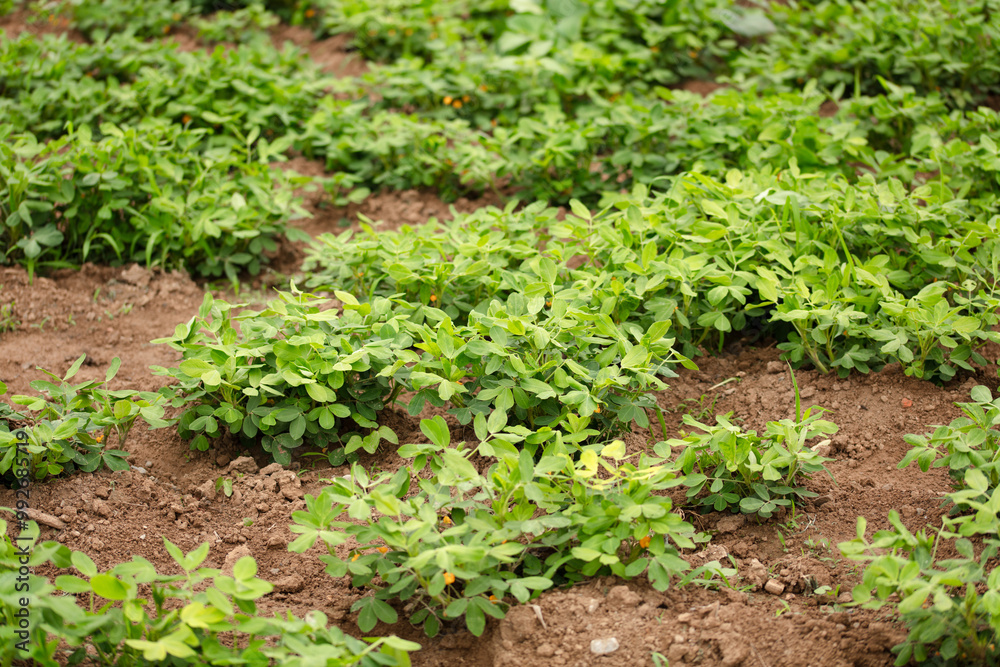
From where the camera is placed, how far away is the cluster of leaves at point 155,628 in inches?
66.4

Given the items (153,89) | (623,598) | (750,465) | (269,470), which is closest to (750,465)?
(750,465)

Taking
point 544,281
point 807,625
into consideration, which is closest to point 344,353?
point 544,281

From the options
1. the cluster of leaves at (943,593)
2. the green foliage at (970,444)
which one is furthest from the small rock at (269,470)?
the green foliage at (970,444)

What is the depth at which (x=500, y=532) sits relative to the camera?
1.97 m

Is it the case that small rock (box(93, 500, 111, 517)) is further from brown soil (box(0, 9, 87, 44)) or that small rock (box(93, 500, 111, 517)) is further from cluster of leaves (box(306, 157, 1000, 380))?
brown soil (box(0, 9, 87, 44))

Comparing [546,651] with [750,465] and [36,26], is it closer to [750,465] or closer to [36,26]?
[750,465]

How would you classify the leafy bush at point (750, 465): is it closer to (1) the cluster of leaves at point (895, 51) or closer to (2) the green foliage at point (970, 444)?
(2) the green foliage at point (970, 444)

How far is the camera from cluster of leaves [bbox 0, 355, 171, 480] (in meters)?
2.31

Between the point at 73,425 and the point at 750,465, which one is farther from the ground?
the point at 73,425

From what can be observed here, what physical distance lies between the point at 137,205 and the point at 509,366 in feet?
7.66

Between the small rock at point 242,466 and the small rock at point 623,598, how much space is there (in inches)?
50.4

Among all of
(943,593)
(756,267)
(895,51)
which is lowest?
(943,593)

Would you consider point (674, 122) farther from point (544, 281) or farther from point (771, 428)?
point (771, 428)

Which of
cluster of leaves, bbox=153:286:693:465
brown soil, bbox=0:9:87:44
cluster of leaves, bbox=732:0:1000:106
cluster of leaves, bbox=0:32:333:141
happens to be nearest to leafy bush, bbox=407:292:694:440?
cluster of leaves, bbox=153:286:693:465
